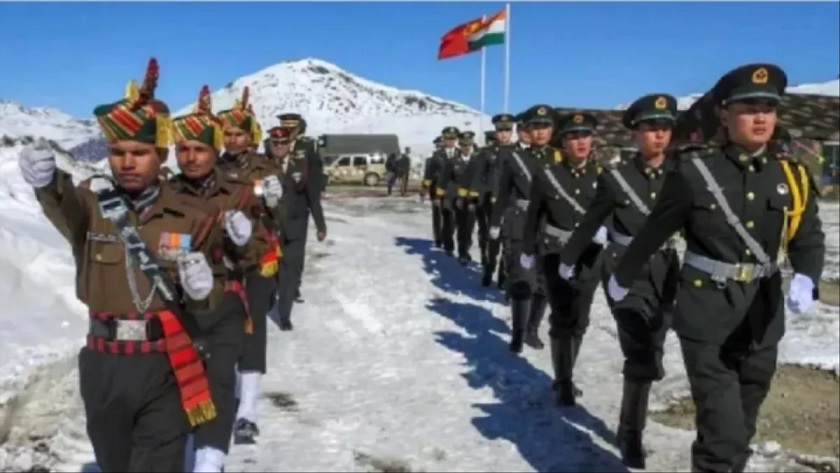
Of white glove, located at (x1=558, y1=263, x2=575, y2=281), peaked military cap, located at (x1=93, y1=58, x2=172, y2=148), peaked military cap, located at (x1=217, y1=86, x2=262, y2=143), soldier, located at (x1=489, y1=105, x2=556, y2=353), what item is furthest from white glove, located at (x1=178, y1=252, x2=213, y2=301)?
soldier, located at (x1=489, y1=105, x2=556, y2=353)

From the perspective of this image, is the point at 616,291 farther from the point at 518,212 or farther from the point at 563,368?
the point at 518,212

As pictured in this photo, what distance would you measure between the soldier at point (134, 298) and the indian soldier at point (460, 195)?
442 inches

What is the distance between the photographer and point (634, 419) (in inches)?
238

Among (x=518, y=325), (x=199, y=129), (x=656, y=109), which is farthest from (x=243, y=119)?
(x=518, y=325)

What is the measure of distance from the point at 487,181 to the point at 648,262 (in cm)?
839

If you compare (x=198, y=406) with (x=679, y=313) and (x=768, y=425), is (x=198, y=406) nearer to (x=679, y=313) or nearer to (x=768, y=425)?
(x=679, y=313)

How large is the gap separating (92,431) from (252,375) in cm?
259

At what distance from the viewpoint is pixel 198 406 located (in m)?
3.88

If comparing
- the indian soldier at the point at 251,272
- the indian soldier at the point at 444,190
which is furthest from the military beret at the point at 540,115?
the indian soldier at the point at 444,190

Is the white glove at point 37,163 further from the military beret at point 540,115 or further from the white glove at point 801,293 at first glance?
the military beret at point 540,115

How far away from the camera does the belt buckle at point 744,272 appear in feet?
15.1

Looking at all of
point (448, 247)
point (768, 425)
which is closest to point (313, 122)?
point (448, 247)

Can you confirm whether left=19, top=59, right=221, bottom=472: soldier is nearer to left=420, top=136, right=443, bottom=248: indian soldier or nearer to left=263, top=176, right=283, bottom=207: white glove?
left=263, top=176, right=283, bottom=207: white glove

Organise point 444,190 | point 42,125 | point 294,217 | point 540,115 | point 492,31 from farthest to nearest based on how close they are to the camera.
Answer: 1. point 492,31
2. point 444,190
3. point 294,217
4. point 540,115
5. point 42,125
